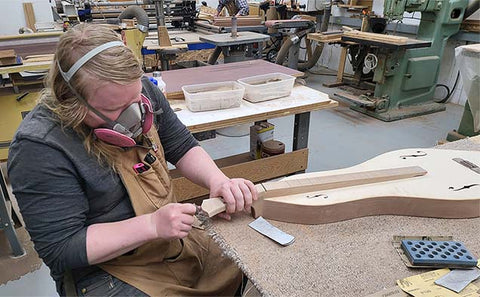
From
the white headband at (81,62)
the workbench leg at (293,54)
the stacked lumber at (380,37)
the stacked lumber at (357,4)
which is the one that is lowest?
the workbench leg at (293,54)

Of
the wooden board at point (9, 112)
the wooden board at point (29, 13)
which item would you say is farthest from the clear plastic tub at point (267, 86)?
the wooden board at point (29, 13)

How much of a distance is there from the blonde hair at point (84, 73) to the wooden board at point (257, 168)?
1.07 m

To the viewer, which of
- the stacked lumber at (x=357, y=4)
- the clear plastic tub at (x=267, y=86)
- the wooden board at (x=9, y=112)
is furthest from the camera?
the stacked lumber at (x=357, y=4)

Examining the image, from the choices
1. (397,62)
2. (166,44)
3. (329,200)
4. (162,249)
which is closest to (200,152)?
(162,249)

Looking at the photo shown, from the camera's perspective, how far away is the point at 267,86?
174 centimetres

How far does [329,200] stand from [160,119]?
1.89ft

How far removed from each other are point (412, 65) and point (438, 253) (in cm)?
319

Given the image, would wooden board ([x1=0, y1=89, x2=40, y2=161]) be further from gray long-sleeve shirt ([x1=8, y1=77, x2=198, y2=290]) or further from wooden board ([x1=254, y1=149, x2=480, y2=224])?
wooden board ([x1=254, y1=149, x2=480, y2=224])

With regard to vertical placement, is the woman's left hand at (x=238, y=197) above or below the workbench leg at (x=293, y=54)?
above

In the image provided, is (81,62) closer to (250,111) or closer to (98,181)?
(98,181)

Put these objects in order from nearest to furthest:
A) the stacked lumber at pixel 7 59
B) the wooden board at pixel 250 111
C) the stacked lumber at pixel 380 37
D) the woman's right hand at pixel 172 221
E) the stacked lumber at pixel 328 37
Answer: the woman's right hand at pixel 172 221, the wooden board at pixel 250 111, the stacked lumber at pixel 7 59, the stacked lumber at pixel 380 37, the stacked lumber at pixel 328 37

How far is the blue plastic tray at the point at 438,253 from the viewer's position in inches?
28.9

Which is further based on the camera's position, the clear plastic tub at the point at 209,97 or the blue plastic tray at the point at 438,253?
the clear plastic tub at the point at 209,97

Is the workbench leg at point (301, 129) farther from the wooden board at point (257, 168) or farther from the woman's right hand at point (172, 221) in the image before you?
the woman's right hand at point (172, 221)
